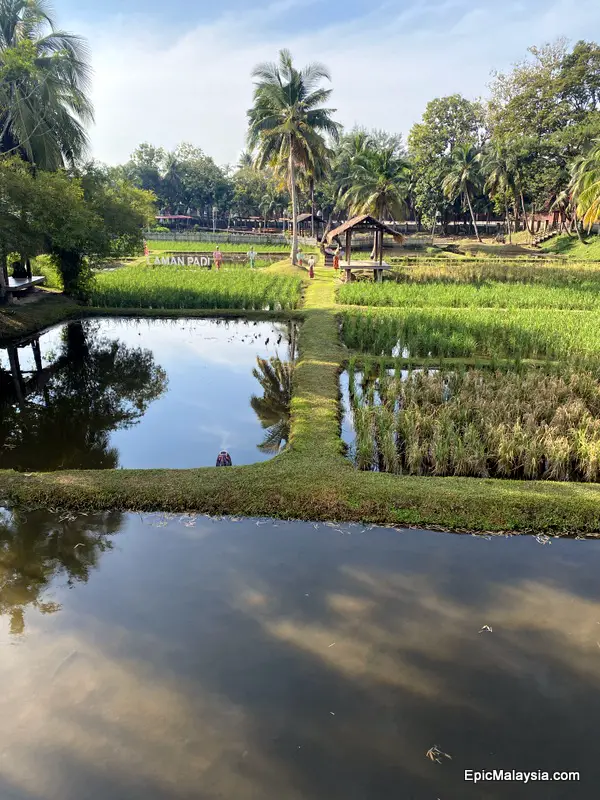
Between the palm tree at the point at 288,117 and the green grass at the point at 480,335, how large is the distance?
1508 cm

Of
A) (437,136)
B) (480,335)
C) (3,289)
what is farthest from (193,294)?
(437,136)

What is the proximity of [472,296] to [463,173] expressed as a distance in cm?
2998

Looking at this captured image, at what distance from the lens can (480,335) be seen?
1373 cm

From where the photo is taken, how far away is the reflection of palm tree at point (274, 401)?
8977mm

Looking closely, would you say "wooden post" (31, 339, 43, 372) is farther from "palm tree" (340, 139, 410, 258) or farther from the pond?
"palm tree" (340, 139, 410, 258)

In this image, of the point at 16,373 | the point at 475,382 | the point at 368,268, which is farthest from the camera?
the point at 368,268

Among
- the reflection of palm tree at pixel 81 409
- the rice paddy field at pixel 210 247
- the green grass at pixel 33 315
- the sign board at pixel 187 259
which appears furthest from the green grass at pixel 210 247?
the reflection of palm tree at pixel 81 409

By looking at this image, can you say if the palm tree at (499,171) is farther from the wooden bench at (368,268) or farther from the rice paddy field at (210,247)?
the wooden bench at (368,268)

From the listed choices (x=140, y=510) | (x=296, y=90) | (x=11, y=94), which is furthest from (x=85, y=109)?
(x=140, y=510)

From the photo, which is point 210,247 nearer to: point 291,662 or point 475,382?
point 475,382

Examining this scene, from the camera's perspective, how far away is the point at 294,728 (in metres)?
3.94

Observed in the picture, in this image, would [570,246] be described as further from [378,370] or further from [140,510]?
[140,510]

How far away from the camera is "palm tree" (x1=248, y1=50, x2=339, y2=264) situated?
86.3ft

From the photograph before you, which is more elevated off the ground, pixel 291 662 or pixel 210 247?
pixel 210 247
